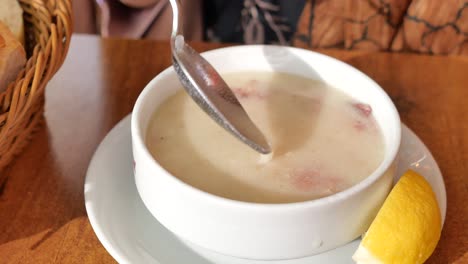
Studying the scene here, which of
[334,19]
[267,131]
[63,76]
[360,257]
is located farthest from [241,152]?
[334,19]

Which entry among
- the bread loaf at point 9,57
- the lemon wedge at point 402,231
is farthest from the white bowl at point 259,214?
the bread loaf at point 9,57

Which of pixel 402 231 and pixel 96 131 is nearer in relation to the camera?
pixel 402 231

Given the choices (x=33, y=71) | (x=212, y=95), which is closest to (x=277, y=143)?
(x=212, y=95)

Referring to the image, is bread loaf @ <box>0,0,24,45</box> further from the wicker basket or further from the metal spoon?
the metal spoon

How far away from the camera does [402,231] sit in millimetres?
604

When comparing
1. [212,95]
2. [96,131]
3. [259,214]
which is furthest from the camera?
[96,131]

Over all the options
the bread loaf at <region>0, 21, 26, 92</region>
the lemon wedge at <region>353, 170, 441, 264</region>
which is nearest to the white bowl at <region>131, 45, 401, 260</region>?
the lemon wedge at <region>353, 170, 441, 264</region>

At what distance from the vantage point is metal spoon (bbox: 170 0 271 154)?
2.15 feet

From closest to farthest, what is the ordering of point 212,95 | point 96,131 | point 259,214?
point 259,214 < point 212,95 < point 96,131

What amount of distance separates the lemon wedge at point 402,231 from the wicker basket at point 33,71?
0.38 metres

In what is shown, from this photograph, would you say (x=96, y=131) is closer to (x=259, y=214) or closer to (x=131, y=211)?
(x=131, y=211)

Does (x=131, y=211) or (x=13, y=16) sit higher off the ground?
(x=13, y=16)

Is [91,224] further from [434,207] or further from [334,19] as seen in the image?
[334,19]

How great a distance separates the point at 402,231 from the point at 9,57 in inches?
17.8
